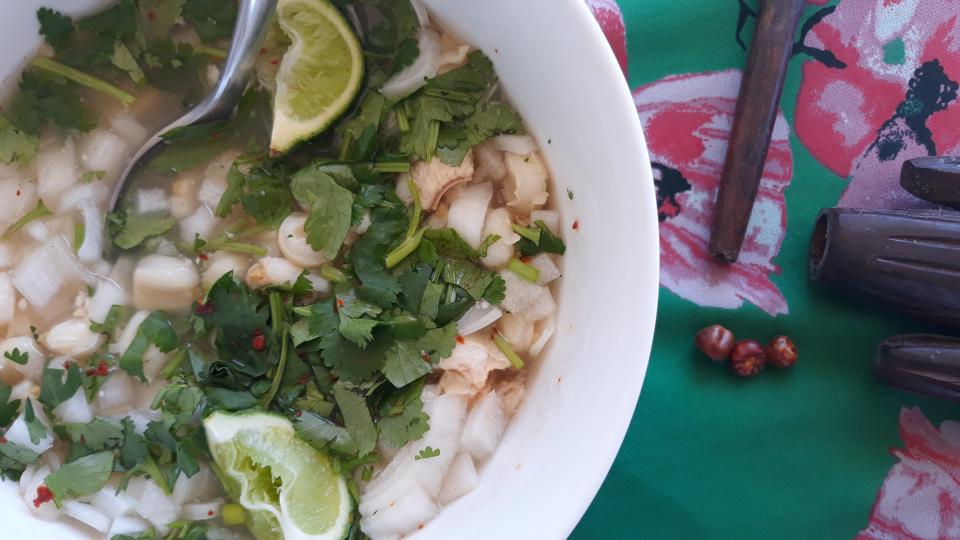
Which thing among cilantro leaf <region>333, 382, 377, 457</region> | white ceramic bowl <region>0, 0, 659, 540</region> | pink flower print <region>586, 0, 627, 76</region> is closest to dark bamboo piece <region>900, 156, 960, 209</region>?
pink flower print <region>586, 0, 627, 76</region>

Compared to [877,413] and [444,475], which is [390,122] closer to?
[444,475]

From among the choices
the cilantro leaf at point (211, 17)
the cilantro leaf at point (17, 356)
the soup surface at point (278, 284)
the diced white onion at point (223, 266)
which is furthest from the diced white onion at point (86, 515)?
the cilantro leaf at point (211, 17)

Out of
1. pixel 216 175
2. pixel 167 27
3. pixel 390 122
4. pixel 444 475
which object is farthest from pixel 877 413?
pixel 167 27

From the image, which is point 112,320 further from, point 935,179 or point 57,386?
point 935,179

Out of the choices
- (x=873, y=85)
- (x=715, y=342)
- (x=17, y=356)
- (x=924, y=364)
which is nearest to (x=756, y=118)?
(x=873, y=85)

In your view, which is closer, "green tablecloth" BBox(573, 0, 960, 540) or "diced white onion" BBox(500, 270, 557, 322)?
"diced white onion" BBox(500, 270, 557, 322)

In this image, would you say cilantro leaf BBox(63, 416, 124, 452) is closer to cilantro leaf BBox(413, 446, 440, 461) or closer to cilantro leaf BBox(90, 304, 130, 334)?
cilantro leaf BBox(90, 304, 130, 334)

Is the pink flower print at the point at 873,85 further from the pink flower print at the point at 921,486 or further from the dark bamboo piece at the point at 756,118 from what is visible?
the pink flower print at the point at 921,486
